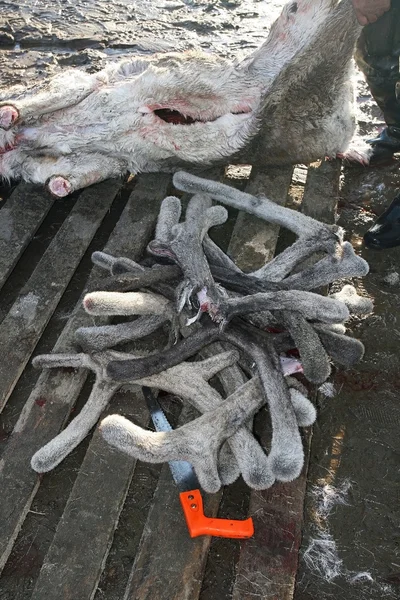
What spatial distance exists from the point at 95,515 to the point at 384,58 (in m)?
3.52

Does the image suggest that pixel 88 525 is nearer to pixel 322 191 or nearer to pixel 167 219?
pixel 167 219

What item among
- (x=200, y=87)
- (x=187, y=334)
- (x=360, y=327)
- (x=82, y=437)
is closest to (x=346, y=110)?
(x=200, y=87)

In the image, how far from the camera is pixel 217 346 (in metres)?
2.74

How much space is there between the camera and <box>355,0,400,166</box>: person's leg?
3770mm

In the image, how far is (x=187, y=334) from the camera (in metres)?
2.79

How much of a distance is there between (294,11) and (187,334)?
86.6 inches

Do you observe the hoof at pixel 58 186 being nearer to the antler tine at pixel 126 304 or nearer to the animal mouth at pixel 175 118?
the animal mouth at pixel 175 118

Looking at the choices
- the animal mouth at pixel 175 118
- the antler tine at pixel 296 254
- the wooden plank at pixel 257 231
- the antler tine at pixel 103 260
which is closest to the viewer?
the antler tine at pixel 296 254

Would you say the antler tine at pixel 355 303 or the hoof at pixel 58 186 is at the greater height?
the antler tine at pixel 355 303

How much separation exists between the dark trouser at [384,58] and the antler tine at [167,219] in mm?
1902

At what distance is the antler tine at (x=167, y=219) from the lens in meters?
3.12

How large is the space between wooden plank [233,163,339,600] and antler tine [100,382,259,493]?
10.5 inches

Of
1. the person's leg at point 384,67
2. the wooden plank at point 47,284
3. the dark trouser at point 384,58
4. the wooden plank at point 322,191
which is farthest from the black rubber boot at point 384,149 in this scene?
the wooden plank at point 47,284

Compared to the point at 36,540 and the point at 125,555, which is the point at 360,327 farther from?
the point at 36,540
